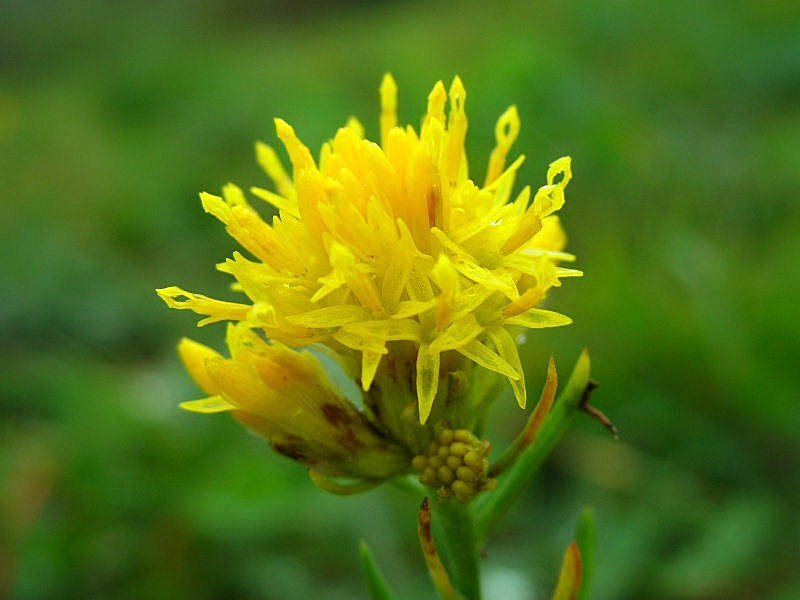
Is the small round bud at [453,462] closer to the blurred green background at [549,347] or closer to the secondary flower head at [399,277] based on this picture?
the secondary flower head at [399,277]

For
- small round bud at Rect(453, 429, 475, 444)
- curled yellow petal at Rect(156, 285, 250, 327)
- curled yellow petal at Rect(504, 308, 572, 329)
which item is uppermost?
curled yellow petal at Rect(156, 285, 250, 327)

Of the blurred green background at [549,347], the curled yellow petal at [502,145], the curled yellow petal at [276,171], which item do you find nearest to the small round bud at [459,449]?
the curled yellow petal at [502,145]

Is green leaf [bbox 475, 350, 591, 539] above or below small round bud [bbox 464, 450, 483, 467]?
below

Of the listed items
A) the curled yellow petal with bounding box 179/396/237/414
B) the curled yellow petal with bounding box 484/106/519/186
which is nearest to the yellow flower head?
the curled yellow petal with bounding box 179/396/237/414

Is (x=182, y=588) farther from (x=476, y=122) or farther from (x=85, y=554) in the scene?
(x=476, y=122)

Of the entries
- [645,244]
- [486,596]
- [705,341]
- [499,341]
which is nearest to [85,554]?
[486,596]

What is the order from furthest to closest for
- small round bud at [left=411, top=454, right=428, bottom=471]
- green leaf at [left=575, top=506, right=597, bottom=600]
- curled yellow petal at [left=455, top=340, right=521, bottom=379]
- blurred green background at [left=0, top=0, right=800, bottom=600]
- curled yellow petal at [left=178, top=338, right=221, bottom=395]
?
blurred green background at [left=0, top=0, right=800, bottom=600] < green leaf at [left=575, top=506, right=597, bottom=600] < curled yellow petal at [left=178, top=338, right=221, bottom=395] < small round bud at [left=411, top=454, right=428, bottom=471] < curled yellow petal at [left=455, top=340, right=521, bottom=379]

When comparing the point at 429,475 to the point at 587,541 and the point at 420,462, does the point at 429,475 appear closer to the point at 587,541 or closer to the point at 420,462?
the point at 420,462

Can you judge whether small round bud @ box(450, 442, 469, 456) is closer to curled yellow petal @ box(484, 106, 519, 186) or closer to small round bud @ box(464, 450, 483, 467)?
small round bud @ box(464, 450, 483, 467)
